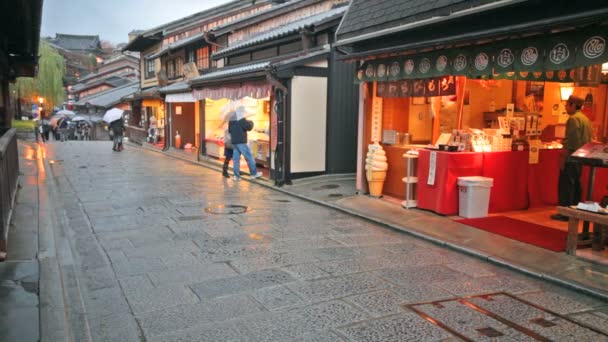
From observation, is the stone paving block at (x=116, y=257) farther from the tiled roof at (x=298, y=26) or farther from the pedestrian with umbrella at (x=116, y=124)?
the pedestrian with umbrella at (x=116, y=124)

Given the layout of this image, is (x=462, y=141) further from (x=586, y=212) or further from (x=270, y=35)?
(x=270, y=35)

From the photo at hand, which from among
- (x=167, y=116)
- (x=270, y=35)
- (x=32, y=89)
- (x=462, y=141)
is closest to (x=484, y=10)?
(x=462, y=141)

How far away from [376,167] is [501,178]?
272 cm

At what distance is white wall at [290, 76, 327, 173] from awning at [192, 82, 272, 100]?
97 centimetres

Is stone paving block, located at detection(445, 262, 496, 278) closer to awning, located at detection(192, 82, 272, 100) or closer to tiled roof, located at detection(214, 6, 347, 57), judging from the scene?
awning, located at detection(192, 82, 272, 100)

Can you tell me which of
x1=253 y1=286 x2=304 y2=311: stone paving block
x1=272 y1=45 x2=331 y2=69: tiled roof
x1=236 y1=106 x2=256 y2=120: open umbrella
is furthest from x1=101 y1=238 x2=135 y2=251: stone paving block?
x1=236 y1=106 x2=256 y2=120: open umbrella

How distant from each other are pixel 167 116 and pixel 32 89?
16980mm

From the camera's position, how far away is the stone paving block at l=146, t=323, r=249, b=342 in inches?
170

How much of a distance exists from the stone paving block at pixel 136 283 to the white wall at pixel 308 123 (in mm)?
7639

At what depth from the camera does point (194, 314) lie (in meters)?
4.85

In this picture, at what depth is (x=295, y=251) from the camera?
7148 mm

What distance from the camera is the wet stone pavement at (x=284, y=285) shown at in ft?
15.0

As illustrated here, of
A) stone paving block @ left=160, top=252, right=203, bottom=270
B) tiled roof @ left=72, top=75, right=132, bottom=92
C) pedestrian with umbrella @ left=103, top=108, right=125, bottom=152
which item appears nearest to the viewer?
stone paving block @ left=160, top=252, right=203, bottom=270

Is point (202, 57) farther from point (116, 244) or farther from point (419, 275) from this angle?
point (419, 275)
